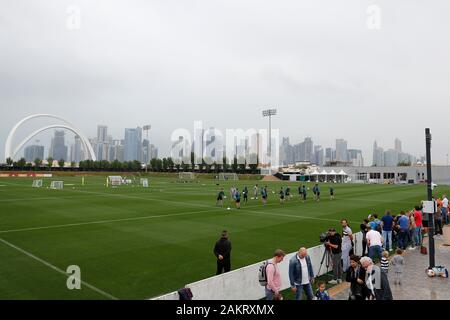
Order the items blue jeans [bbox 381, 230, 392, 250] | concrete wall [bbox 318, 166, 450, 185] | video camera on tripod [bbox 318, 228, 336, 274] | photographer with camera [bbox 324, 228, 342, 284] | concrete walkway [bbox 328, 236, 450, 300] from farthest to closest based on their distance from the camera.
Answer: concrete wall [bbox 318, 166, 450, 185] → blue jeans [bbox 381, 230, 392, 250] → video camera on tripod [bbox 318, 228, 336, 274] → photographer with camera [bbox 324, 228, 342, 284] → concrete walkway [bbox 328, 236, 450, 300]

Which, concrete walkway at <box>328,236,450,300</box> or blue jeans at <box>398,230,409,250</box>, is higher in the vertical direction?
blue jeans at <box>398,230,409,250</box>

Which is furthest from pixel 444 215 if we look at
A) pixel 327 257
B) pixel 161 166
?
pixel 161 166

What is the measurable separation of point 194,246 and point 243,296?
6.11 meters

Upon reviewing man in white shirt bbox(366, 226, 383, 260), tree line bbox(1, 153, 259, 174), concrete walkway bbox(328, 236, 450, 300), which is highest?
tree line bbox(1, 153, 259, 174)

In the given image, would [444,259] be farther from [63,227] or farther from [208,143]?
[208,143]

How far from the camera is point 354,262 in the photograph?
7.28 metres

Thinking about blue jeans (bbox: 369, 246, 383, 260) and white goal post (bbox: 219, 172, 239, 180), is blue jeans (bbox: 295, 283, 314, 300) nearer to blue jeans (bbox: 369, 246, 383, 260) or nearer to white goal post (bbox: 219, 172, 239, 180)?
blue jeans (bbox: 369, 246, 383, 260)

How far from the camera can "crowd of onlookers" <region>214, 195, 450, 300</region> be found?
22.9 feet

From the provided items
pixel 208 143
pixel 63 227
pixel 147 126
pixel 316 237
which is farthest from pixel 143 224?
pixel 208 143

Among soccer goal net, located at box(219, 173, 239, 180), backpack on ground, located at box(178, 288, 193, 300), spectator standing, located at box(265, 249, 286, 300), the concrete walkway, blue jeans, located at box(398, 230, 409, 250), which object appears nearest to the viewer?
backpack on ground, located at box(178, 288, 193, 300)

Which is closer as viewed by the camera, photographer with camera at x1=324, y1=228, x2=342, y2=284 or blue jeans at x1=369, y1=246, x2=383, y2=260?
photographer with camera at x1=324, y1=228, x2=342, y2=284

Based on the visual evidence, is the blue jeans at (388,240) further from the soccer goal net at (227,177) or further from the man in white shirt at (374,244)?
the soccer goal net at (227,177)

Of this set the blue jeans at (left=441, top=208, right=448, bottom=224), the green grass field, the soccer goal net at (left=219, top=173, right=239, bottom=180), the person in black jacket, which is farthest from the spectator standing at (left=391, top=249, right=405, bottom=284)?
the soccer goal net at (left=219, top=173, right=239, bottom=180)

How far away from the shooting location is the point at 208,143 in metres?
161
